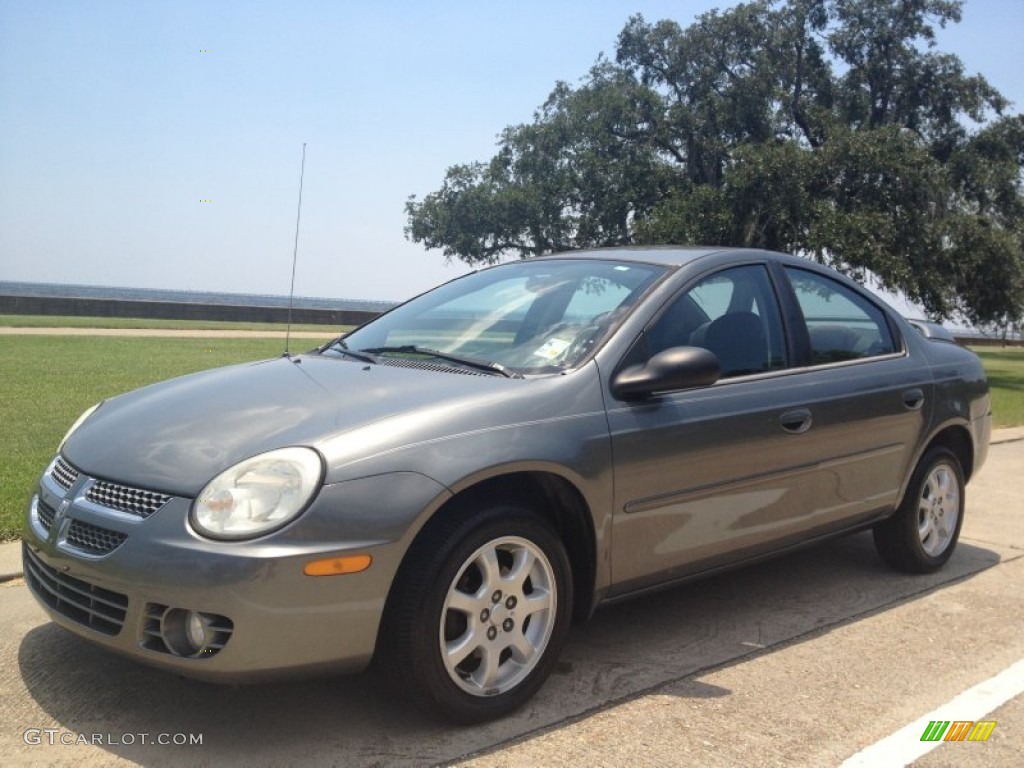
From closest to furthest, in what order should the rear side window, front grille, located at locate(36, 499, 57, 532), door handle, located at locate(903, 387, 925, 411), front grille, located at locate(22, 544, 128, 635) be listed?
front grille, located at locate(22, 544, 128, 635) < front grille, located at locate(36, 499, 57, 532) < the rear side window < door handle, located at locate(903, 387, 925, 411)

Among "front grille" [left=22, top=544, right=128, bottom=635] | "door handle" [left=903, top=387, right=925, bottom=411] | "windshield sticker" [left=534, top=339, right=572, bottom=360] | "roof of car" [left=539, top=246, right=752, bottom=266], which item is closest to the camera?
"front grille" [left=22, top=544, right=128, bottom=635]

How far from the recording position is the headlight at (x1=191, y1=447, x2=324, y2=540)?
9.27 ft

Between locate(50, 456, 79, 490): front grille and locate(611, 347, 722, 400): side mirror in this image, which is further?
locate(611, 347, 722, 400): side mirror

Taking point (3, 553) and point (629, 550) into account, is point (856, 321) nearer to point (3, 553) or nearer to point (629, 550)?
point (629, 550)

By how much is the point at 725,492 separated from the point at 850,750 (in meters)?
1.08

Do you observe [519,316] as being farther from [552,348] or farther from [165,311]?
[165,311]

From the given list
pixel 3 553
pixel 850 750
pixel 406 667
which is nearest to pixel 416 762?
pixel 406 667

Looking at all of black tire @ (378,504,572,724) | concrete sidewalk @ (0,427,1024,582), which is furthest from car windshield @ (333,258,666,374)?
concrete sidewalk @ (0,427,1024,582)

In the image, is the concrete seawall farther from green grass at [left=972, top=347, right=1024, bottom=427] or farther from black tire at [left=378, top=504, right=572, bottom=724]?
black tire at [left=378, top=504, right=572, bottom=724]

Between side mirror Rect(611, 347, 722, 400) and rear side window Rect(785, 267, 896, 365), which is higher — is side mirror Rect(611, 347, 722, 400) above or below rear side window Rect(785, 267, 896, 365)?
below

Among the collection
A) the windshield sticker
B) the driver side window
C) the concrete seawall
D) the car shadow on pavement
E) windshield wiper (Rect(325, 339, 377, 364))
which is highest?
the driver side window

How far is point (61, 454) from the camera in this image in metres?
3.49

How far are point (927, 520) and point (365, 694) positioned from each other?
3.16m

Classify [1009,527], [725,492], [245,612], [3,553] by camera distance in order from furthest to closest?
[1009,527] < [3,553] < [725,492] < [245,612]
